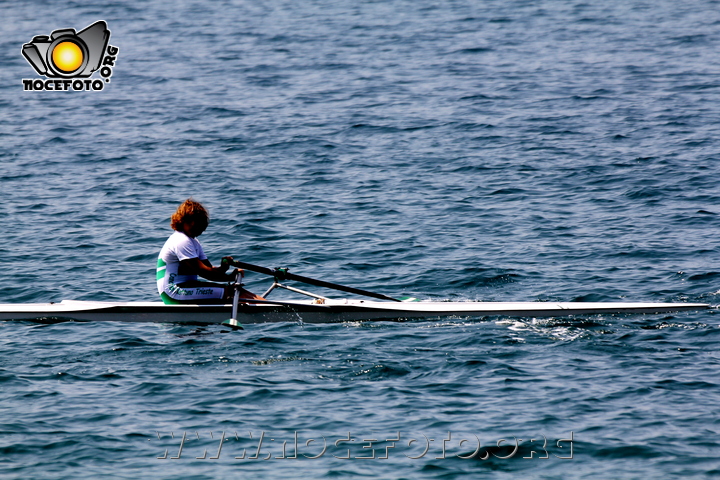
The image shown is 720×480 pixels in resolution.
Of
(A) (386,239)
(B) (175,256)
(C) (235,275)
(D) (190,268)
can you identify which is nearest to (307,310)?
(C) (235,275)

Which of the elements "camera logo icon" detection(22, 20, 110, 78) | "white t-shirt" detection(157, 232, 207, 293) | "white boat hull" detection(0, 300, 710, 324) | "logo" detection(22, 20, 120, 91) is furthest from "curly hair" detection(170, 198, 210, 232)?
"camera logo icon" detection(22, 20, 110, 78)

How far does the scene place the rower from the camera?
36.4 feet

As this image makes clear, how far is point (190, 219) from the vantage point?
11.0 metres

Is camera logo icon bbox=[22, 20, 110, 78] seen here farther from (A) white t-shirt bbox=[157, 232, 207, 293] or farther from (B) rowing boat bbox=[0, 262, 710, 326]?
(A) white t-shirt bbox=[157, 232, 207, 293]

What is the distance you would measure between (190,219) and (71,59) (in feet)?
47.1

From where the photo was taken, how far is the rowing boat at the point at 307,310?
37.1ft

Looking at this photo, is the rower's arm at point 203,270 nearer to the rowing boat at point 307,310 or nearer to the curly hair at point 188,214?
the rowing boat at point 307,310

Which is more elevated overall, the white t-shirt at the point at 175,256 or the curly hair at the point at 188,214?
→ the curly hair at the point at 188,214

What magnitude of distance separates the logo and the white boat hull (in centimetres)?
1093

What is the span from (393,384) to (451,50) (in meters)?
23.0

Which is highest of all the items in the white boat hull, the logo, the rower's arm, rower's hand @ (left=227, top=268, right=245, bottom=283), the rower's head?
the logo

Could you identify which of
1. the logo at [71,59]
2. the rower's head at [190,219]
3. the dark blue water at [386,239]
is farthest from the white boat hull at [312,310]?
the logo at [71,59]

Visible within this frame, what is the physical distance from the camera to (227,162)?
66.4 feet

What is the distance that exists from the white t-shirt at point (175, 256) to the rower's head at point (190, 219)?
0.32 feet
